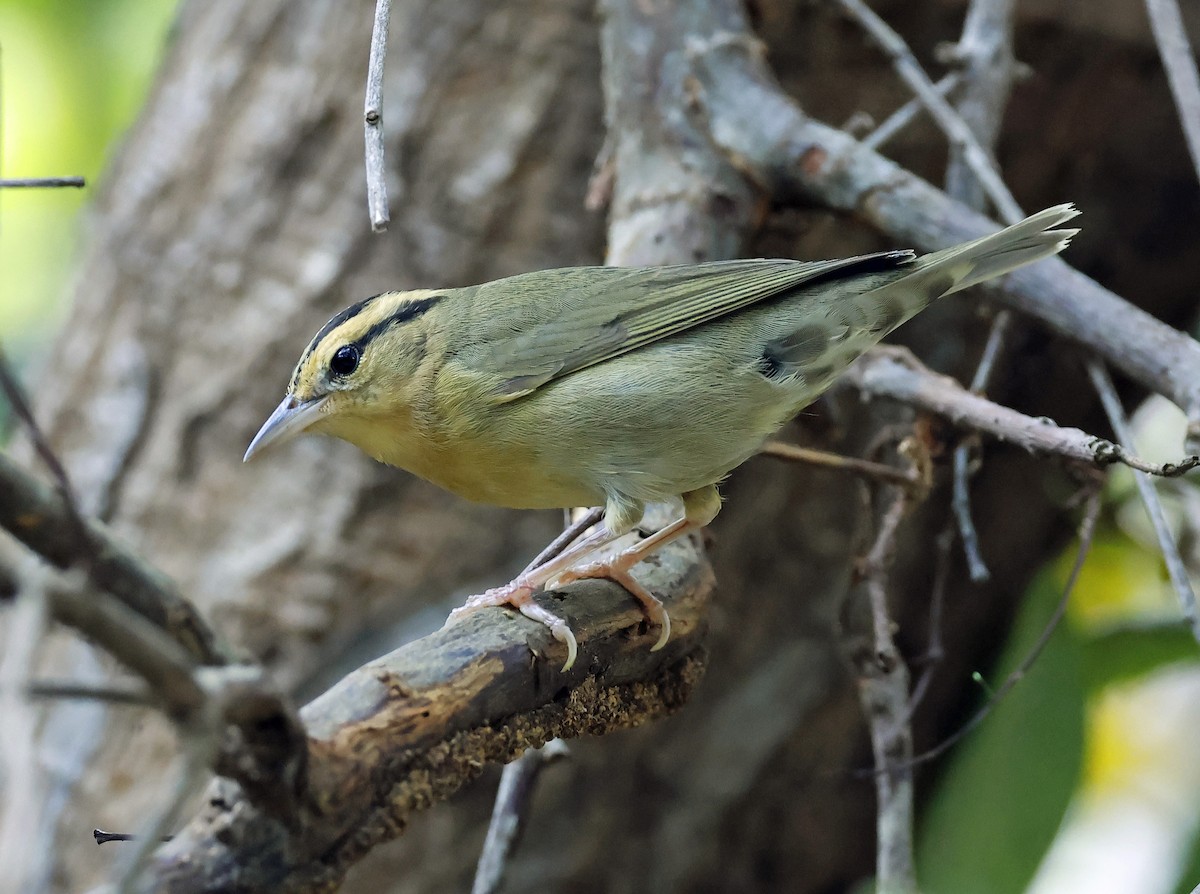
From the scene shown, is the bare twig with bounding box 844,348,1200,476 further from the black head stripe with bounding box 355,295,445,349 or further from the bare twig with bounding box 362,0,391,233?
the bare twig with bounding box 362,0,391,233

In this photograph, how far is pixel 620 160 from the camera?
159 inches

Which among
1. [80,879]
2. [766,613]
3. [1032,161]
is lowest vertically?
[80,879]

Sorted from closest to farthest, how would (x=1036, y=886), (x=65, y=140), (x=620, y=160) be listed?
(x=1036, y=886) < (x=620, y=160) < (x=65, y=140)

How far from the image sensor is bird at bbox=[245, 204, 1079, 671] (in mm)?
3225

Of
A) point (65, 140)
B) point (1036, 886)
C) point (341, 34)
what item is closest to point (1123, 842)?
point (1036, 886)

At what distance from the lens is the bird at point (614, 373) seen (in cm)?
322

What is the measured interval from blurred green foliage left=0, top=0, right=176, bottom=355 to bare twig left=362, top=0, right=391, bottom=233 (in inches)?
187

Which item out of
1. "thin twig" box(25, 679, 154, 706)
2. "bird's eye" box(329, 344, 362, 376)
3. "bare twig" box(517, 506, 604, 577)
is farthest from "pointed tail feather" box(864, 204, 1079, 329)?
"thin twig" box(25, 679, 154, 706)

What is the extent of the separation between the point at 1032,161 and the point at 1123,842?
3.37 metres

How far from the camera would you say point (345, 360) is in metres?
3.57

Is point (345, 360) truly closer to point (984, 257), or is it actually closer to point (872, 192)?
point (872, 192)

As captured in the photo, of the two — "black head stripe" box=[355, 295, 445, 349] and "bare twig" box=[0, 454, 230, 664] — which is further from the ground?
"bare twig" box=[0, 454, 230, 664]

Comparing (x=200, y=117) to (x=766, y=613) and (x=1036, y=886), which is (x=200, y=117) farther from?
(x=1036, y=886)

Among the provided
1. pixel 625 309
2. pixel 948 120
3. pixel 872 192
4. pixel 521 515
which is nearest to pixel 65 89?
pixel 521 515
